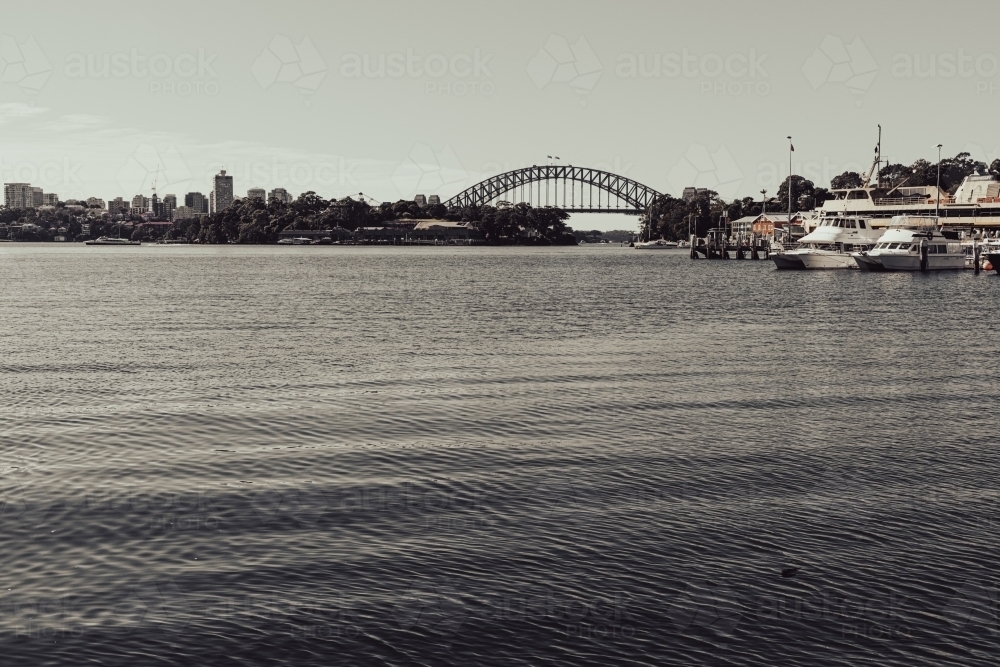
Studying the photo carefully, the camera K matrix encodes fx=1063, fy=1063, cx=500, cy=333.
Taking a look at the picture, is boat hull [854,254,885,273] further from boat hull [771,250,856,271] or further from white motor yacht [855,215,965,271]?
boat hull [771,250,856,271]

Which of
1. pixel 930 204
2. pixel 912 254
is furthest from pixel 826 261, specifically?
pixel 930 204

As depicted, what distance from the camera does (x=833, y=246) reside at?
382 feet

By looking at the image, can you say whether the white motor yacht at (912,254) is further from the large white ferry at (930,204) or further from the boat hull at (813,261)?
the large white ferry at (930,204)

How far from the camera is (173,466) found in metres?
18.3

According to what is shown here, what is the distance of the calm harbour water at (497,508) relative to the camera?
11070 mm

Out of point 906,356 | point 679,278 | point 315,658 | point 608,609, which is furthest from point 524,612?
point 679,278

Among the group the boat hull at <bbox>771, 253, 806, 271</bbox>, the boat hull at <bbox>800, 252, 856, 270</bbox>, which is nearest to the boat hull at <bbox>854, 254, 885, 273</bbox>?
the boat hull at <bbox>800, 252, 856, 270</bbox>

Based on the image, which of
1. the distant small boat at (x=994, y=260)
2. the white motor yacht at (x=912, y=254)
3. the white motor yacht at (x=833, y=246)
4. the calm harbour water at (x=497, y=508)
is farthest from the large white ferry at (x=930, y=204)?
the calm harbour water at (x=497, y=508)

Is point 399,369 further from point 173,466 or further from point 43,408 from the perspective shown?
point 173,466

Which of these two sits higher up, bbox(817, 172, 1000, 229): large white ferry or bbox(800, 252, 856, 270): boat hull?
bbox(817, 172, 1000, 229): large white ferry

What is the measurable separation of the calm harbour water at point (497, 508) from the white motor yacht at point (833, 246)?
74.8 meters

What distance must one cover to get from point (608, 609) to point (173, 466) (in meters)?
9.50

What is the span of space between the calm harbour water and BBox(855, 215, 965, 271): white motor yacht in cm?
7065

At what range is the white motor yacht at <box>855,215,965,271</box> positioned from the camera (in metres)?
102
